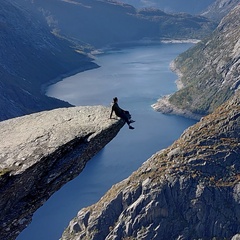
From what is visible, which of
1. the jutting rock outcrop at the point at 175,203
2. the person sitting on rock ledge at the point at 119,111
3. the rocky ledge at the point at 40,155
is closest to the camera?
the rocky ledge at the point at 40,155

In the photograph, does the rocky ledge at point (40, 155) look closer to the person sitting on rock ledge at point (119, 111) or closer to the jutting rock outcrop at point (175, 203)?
the person sitting on rock ledge at point (119, 111)

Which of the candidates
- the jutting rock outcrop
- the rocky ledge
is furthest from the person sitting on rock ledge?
the jutting rock outcrop

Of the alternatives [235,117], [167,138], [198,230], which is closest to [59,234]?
[198,230]

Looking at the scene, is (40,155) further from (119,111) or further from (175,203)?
(175,203)

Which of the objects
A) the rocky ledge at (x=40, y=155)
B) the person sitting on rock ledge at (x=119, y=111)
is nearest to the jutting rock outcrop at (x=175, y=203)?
the person sitting on rock ledge at (x=119, y=111)

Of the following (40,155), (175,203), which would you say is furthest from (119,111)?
(175,203)

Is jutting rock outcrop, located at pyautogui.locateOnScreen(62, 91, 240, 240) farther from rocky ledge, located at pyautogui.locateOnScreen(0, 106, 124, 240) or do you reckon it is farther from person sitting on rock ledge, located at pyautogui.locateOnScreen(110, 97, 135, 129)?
rocky ledge, located at pyautogui.locateOnScreen(0, 106, 124, 240)
